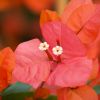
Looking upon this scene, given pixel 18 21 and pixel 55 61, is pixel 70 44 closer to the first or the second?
pixel 55 61

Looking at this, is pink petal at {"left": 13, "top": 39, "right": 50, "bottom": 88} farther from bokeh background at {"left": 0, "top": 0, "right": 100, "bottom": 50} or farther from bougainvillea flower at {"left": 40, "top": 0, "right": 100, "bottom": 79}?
bokeh background at {"left": 0, "top": 0, "right": 100, "bottom": 50}

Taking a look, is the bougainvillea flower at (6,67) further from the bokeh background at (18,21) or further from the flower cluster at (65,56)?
the bokeh background at (18,21)

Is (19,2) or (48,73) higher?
(48,73)

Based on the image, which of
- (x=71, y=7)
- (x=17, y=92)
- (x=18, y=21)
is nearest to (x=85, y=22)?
(x=71, y=7)

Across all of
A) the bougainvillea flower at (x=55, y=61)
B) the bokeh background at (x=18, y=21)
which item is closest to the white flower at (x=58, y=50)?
the bougainvillea flower at (x=55, y=61)

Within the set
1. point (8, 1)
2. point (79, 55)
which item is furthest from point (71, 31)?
point (8, 1)

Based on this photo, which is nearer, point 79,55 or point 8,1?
point 79,55

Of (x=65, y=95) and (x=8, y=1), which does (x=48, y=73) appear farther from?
(x=8, y=1)
